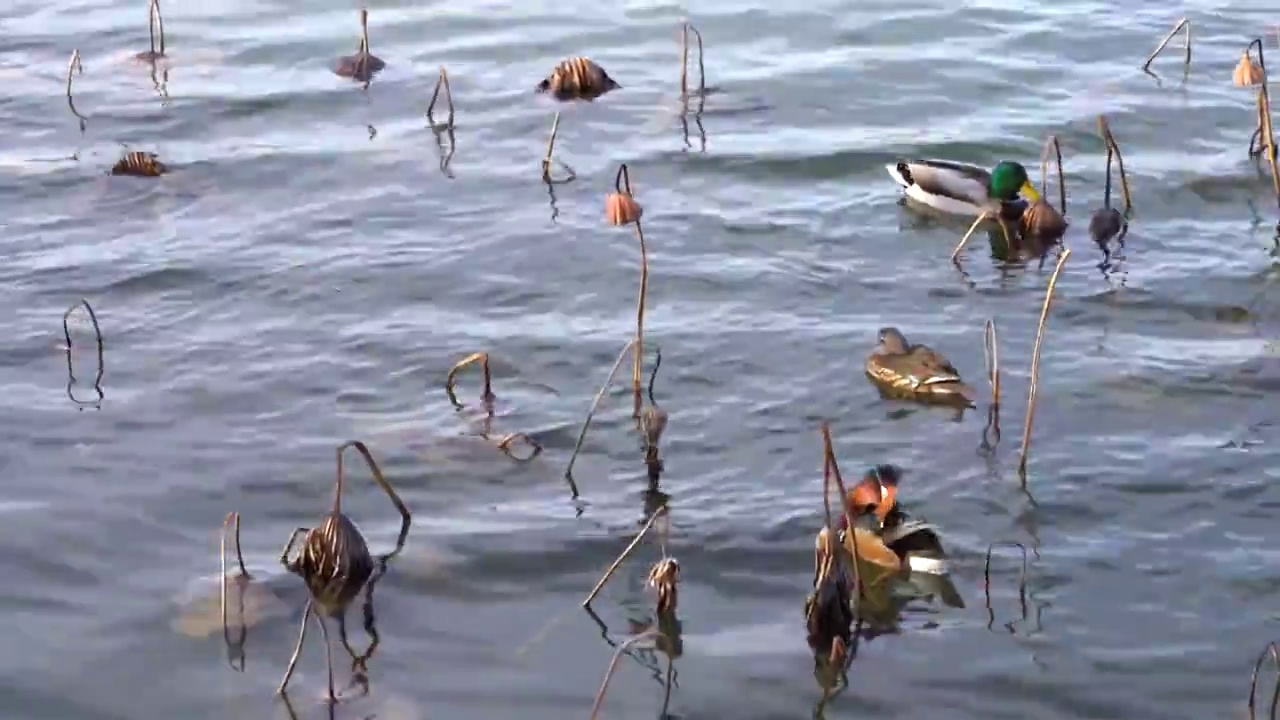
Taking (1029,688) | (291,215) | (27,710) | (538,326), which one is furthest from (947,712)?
(291,215)

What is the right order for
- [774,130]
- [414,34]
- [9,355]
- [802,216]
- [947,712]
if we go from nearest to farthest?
[947,712] → [9,355] → [802,216] → [774,130] → [414,34]

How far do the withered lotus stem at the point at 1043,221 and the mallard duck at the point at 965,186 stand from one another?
33 centimetres

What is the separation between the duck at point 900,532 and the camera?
7906mm

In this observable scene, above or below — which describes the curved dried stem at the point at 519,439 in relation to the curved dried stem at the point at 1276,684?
below

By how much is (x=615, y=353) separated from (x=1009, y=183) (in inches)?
145

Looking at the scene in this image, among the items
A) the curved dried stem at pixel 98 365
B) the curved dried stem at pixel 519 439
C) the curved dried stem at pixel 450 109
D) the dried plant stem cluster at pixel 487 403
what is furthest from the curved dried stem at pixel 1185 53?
the curved dried stem at pixel 98 365

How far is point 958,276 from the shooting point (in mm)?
11719

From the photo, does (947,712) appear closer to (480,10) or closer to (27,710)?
(27,710)

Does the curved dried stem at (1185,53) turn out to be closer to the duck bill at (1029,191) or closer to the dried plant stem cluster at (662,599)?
the duck bill at (1029,191)

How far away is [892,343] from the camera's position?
996 centimetres

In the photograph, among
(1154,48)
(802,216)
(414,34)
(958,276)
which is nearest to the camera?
(958,276)

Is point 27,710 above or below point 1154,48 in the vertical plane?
below

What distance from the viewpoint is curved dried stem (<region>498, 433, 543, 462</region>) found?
914 centimetres

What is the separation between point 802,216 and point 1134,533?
4644 millimetres
